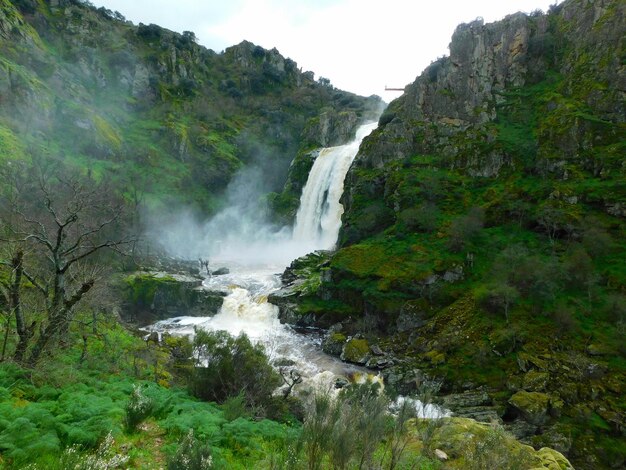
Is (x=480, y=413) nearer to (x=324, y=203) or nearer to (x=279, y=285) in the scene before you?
(x=279, y=285)


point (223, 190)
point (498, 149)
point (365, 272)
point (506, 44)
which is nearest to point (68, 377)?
point (365, 272)

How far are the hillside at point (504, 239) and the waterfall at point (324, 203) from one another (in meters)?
5.28

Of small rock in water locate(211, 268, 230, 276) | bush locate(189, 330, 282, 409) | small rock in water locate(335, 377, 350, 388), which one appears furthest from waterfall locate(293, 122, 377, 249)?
bush locate(189, 330, 282, 409)

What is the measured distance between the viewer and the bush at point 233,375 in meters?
13.3

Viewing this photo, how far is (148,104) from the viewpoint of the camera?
75.2 m

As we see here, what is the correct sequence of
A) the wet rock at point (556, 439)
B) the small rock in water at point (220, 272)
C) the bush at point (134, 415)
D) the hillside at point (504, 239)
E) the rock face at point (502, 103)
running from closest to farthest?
the bush at point (134, 415) < the wet rock at point (556, 439) < the hillside at point (504, 239) < the rock face at point (502, 103) < the small rock in water at point (220, 272)

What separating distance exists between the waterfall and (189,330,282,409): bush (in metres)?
33.1

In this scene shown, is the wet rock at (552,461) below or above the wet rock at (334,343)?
above

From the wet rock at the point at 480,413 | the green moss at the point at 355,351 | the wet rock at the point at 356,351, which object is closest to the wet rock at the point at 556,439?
the wet rock at the point at 480,413

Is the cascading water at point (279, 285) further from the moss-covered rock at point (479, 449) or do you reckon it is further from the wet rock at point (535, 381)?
the moss-covered rock at point (479, 449)

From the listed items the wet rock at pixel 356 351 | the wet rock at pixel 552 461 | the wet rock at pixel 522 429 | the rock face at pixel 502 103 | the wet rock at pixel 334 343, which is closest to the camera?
the wet rock at pixel 552 461

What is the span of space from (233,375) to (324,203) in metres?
38.2

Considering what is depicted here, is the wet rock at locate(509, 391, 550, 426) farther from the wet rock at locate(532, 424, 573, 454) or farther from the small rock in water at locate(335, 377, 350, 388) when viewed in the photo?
the small rock in water at locate(335, 377, 350, 388)

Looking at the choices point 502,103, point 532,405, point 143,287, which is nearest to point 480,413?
point 532,405
